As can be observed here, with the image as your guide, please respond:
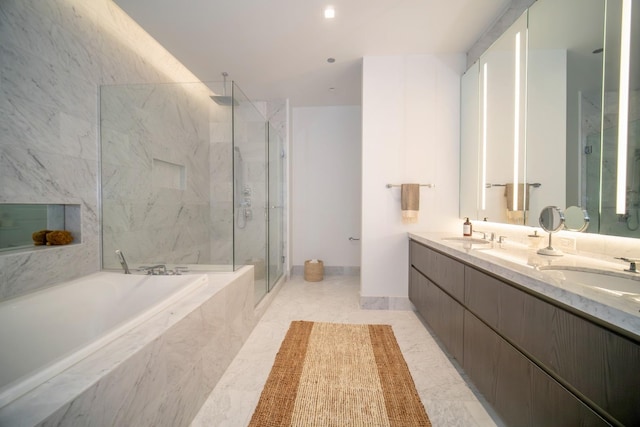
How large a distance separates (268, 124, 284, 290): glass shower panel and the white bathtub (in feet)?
4.77

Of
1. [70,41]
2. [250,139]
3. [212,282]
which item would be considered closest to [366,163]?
[250,139]

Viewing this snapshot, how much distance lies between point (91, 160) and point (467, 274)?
2.58 meters

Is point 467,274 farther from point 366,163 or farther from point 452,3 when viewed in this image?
point 452,3

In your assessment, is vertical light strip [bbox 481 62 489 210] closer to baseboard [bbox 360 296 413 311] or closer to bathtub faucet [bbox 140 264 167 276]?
baseboard [bbox 360 296 413 311]

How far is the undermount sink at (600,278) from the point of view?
2.89 ft

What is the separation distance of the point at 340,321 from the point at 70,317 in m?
1.85

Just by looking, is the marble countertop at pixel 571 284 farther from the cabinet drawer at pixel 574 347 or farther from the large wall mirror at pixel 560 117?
the large wall mirror at pixel 560 117

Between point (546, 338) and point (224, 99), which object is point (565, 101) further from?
point (224, 99)

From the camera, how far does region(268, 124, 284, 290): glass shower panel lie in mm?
3121

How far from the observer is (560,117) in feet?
4.54

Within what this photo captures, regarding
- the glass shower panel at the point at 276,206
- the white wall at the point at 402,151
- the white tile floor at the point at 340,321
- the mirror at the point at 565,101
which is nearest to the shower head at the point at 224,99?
the glass shower panel at the point at 276,206

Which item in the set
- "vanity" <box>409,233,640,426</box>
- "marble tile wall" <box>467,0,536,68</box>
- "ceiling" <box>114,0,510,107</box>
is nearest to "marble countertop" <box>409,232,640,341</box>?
"vanity" <box>409,233,640,426</box>

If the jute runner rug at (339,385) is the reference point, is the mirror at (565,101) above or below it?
above

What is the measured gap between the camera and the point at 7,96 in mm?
1303
